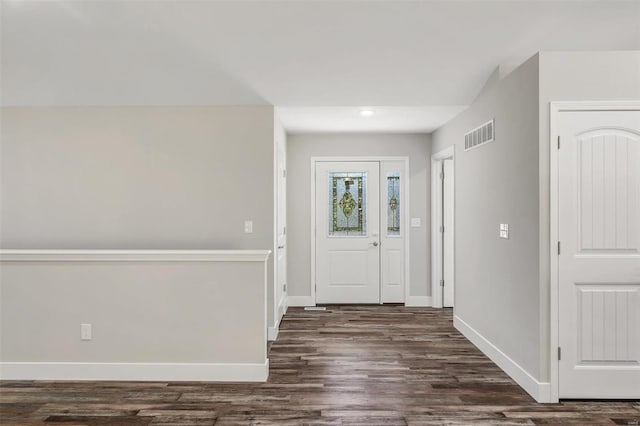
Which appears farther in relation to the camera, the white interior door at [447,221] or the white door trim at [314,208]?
the white door trim at [314,208]

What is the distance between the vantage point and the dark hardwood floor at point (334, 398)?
8.42 feet

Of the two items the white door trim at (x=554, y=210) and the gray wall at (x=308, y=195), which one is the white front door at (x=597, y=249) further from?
the gray wall at (x=308, y=195)

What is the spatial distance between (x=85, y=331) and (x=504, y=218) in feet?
11.2

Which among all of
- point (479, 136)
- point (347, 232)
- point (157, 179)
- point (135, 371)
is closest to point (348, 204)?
point (347, 232)

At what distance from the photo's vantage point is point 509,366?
10.6ft

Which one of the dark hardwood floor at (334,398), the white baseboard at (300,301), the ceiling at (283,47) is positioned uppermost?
the ceiling at (283,47)

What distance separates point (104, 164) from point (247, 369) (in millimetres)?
2520

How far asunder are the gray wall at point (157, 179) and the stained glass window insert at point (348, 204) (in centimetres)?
177

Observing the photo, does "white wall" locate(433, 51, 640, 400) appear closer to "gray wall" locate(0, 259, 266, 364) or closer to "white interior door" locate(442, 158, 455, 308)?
"white interior door" locate(442, 158, 455, 308)

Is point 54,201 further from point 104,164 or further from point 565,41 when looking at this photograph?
point 565,41

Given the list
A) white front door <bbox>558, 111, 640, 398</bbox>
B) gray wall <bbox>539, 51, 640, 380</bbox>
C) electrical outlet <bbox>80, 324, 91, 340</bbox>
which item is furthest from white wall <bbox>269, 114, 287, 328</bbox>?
white front door <bbox>558, 111, 640, 398</bbox>

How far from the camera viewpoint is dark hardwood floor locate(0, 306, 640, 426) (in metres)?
2.57

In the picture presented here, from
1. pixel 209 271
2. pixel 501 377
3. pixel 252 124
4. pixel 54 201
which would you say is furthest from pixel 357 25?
pixel 54 201

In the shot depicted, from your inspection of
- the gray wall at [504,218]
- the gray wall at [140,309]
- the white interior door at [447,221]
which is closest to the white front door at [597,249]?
the gray wall at [504,218]
